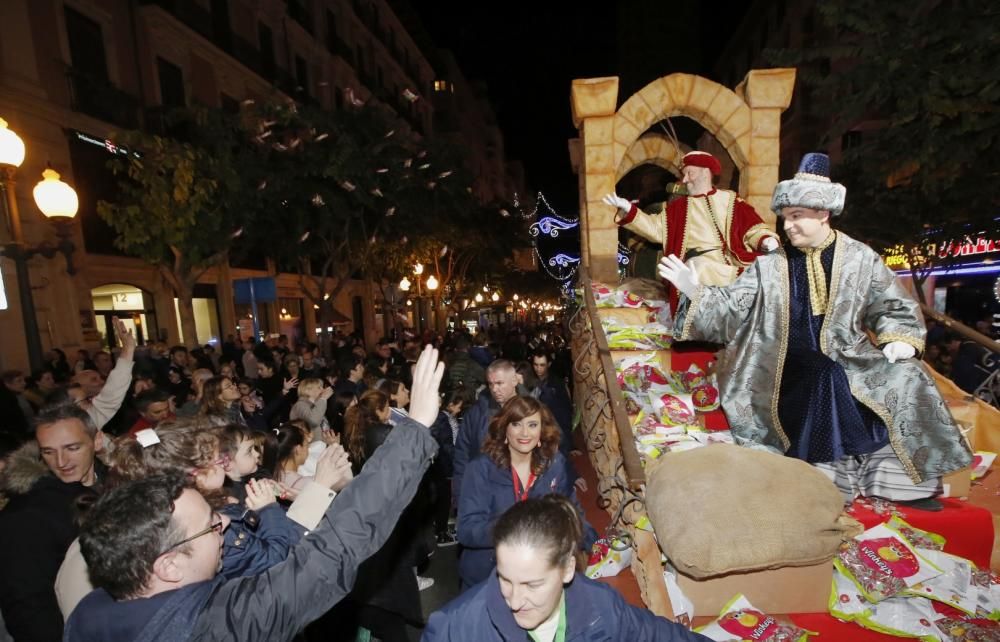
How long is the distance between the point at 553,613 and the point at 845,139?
81.2 feet

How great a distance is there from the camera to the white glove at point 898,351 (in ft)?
9.02

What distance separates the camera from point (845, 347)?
299cm

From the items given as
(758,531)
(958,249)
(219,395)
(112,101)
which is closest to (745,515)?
(758,531)

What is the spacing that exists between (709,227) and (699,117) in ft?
7.08

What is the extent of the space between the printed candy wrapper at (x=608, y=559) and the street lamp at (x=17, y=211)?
518cm

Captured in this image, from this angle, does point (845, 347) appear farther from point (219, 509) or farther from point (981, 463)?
point (219, 509)

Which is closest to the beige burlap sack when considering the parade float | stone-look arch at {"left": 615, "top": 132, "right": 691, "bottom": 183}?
the parade float

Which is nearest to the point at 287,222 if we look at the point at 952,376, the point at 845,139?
the point at 952,376

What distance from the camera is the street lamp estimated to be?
4.41 m

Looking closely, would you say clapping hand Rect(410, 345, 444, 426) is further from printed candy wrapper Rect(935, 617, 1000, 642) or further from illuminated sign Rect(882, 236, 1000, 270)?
illuminated sign Rect(882, 236, 1000, 270)

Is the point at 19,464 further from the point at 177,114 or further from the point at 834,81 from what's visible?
the point at 177,114

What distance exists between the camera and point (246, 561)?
202 cm

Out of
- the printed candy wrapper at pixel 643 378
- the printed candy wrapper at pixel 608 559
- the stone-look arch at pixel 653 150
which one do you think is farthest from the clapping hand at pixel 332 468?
the stone-look arch at pixel 653 150

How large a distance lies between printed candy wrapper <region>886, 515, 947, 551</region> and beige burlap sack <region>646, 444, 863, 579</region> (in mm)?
347
